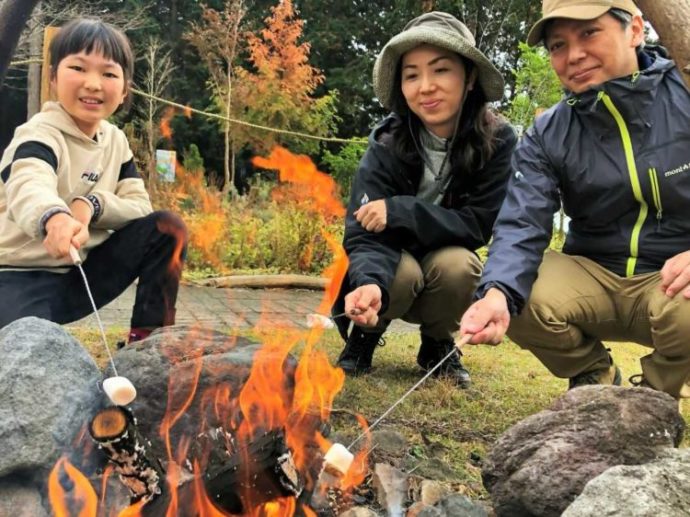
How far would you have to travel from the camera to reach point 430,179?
11.1 feet

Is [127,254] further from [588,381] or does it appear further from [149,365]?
[588,381]

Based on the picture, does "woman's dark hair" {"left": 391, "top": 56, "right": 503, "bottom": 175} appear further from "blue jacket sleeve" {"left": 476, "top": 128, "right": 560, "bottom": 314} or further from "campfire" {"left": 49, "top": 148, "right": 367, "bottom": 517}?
"campfire" {"left": 49, "top": 148, "right": 367, "bottom": 517}

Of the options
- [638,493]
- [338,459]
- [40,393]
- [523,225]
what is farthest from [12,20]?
[638,493]

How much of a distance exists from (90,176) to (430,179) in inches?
64.4

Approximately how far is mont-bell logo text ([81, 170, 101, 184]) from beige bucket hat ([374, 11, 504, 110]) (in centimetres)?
139

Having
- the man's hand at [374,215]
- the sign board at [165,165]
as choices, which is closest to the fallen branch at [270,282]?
the sign board at [165,165]

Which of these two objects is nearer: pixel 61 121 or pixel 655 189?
pixel 655 189

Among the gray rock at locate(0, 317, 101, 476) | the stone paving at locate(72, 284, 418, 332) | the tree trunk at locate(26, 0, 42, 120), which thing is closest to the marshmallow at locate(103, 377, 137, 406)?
the gray rock at locate(0, 317, 101, 476)

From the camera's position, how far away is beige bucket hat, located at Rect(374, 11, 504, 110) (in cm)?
297

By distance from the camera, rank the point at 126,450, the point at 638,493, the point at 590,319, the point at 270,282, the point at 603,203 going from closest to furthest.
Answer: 1. the point at 638,493
2. the point at 126,450
3. the point at 603,203
4. the point at 590,319
5. the point at 270,282

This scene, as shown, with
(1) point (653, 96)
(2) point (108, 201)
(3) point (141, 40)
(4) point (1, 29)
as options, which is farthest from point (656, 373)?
(3) point (141, 40)

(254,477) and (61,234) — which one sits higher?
(61,234)

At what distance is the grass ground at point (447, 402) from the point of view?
247 centimetres

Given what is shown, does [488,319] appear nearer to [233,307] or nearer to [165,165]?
[233,307]
